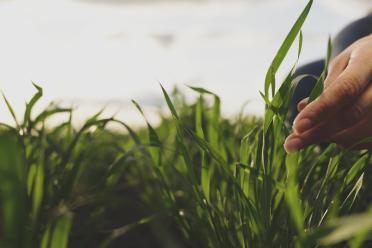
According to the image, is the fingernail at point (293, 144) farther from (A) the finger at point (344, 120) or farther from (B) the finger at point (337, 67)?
(B) the finger at point (337, 67)

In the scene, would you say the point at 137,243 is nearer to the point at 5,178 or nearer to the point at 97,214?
the point at 97,214

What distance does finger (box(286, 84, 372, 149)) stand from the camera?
908 millimetres

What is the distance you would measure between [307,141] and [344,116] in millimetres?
112

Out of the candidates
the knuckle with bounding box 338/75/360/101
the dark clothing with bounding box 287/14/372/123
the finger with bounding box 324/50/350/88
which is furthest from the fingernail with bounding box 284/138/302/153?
the dark clothing with bounding box 287/14/372/123

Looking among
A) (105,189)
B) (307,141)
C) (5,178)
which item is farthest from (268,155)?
(5,178)

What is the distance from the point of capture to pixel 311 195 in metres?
0.97

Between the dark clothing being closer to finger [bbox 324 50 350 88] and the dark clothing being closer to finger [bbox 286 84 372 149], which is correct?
finger [bbox 324 50 350 88]

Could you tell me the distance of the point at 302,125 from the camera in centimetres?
86

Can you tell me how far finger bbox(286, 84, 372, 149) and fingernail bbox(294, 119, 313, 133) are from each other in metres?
0.02

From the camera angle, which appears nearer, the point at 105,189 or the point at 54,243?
the point at 54,243

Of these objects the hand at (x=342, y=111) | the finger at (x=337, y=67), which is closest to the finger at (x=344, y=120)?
the hand at (x=342, y=111)

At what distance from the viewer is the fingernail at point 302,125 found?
2.81 ft

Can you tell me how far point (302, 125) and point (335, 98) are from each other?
3.0 inches

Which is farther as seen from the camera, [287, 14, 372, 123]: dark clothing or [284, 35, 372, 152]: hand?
[287, 14, 372, 123]: dark clothing
